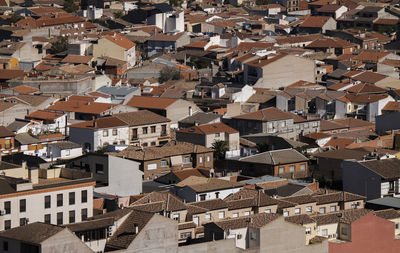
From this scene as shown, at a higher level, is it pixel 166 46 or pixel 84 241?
pixel 84 241

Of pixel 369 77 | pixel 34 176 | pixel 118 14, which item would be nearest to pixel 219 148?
pixel 34 176

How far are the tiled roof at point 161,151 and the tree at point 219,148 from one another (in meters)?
0.97

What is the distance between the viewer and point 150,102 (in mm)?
70312

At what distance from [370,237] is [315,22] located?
211 feet

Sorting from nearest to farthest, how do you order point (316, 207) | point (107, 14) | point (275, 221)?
point (275, 221) < point (316, 207) < point (107, 14)

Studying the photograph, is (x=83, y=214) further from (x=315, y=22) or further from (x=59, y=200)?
(x=315, y=22)

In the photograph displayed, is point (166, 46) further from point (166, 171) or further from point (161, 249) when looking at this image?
point (161, 249)

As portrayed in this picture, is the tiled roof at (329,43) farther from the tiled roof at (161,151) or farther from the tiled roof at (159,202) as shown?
the tiled roof at (159,202)

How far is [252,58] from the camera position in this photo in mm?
84000

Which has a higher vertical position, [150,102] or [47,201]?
[47,201]

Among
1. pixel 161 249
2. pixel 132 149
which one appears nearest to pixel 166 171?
pixel 132 149

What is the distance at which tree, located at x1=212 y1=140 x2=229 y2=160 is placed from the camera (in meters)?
60.1

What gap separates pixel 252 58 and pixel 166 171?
93.1 ft

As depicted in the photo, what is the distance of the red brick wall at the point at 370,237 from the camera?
145 ft
